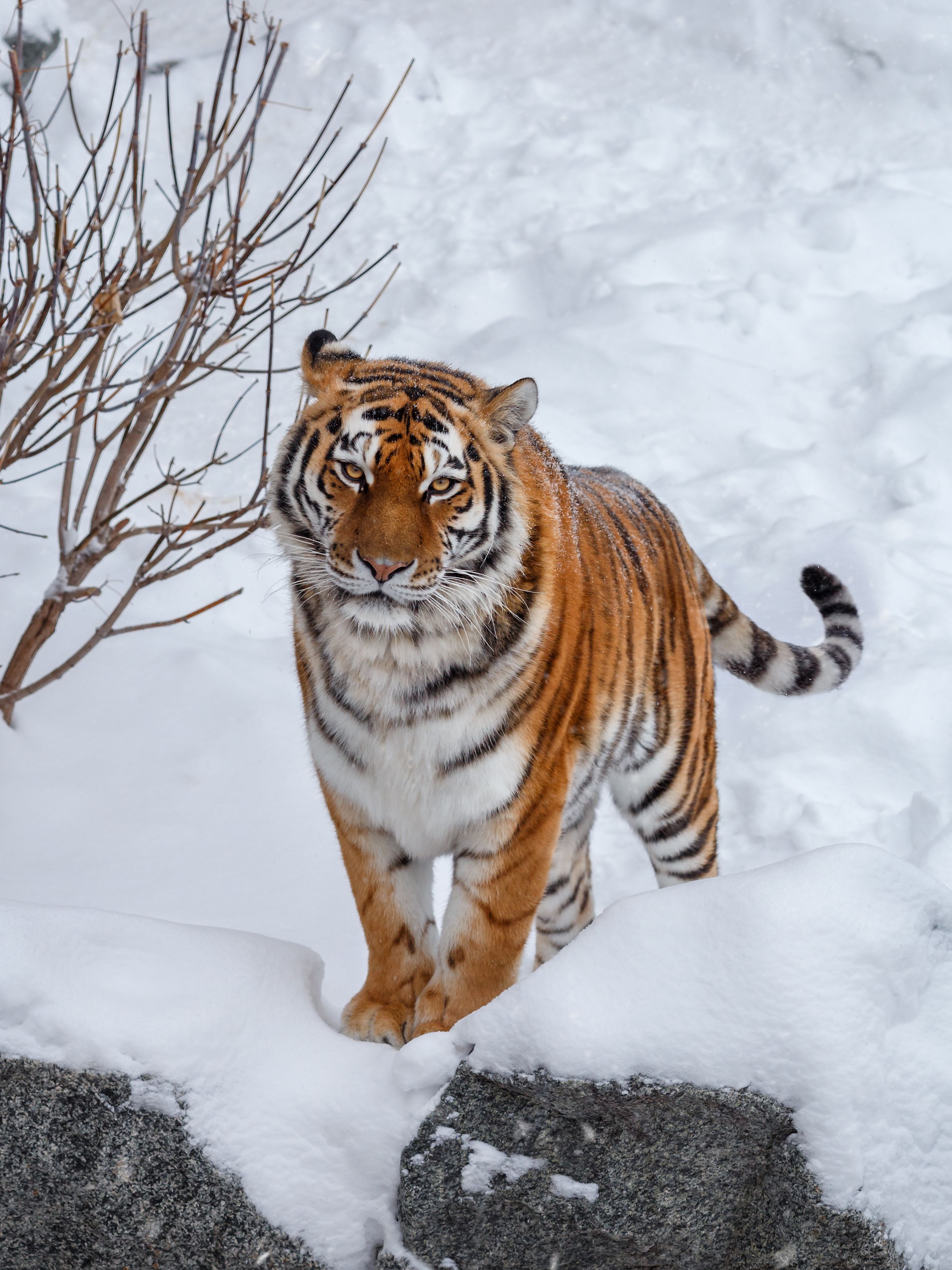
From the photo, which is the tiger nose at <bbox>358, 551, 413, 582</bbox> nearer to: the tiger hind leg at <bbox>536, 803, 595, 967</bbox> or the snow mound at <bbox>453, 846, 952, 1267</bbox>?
the snow mound at <bbox>453, 846, 952, 1267</bbox>

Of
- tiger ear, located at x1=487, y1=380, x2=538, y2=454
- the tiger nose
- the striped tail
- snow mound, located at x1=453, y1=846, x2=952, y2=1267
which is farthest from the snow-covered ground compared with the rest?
tiger ear, located at x1=487, y1=380, x2=538, y2=454

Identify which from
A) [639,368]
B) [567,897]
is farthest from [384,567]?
[639,368]

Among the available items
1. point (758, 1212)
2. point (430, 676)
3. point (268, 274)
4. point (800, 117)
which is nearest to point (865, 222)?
point (800, 117)

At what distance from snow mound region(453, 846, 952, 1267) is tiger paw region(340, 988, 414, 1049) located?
1.17 feet

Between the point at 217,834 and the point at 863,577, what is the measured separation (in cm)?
265

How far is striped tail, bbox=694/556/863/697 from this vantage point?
317 centimetres

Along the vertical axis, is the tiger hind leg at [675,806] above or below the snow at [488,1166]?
below

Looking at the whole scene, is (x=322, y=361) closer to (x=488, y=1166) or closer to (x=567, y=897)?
(x=488, y=1166)

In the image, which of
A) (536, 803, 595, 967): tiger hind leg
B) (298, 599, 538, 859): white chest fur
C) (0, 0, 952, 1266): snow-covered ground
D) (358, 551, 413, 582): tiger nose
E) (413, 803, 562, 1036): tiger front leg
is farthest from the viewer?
(0, 0, 952, 1266): snow-covered ground

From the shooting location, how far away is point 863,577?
4.68m

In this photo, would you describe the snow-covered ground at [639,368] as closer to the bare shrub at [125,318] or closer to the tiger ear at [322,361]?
the bare shrub at [125,318]

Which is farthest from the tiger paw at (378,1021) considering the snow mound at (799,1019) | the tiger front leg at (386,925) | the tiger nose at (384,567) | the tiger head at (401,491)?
the tiger nose at (384,567)

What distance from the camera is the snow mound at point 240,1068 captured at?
6.63 feet

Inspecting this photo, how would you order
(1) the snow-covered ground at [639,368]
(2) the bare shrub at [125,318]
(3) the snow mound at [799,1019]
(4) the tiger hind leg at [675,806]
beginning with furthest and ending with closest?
(1) the snow-covered ground at [639,368], (4) the tiger hind leg at [675,806], (2) the bare shrub at [125,318], (3) the snow mound at [799,1019]
